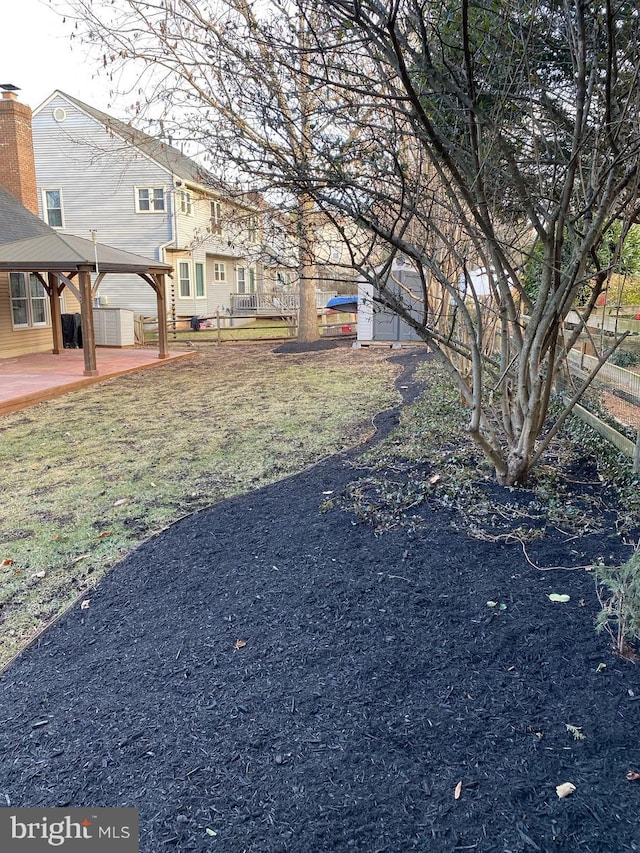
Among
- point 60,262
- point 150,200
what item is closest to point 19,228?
point 60,262

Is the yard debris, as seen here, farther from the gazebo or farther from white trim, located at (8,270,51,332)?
white trim, located at (8,270,51,332)

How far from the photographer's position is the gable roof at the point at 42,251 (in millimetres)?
10636

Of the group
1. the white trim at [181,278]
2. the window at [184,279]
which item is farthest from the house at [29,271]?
the window at [184,279]

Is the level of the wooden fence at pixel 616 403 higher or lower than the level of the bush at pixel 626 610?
higher

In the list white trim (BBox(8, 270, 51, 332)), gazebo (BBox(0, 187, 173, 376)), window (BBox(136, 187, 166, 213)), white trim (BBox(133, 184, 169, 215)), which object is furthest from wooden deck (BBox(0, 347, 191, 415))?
window (BBox(136, 187, 166, 213))

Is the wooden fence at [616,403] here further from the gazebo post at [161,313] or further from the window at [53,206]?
the window at [53,206]

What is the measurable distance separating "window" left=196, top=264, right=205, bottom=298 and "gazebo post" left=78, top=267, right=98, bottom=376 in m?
13.3

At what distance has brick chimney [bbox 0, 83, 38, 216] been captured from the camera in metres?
14.4

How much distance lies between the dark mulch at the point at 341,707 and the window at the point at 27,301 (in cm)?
1269

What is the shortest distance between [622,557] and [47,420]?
740 cm

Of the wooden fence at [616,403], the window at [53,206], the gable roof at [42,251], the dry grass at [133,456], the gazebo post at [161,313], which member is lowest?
the dry grass at [133,456]

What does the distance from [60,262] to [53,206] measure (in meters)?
13.9

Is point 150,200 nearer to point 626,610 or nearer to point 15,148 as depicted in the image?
point 15,148

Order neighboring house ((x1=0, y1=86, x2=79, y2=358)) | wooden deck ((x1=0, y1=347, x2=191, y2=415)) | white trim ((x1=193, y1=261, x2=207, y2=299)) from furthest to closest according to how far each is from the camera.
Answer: white trim ((x1=193, y1=261, x2=207, y2=299)) → neighboring house ((x1=0, y1=86, x2=79, y2=358)) → wooden deck ((x1=0, y1=347, x2=191, y2=415))
